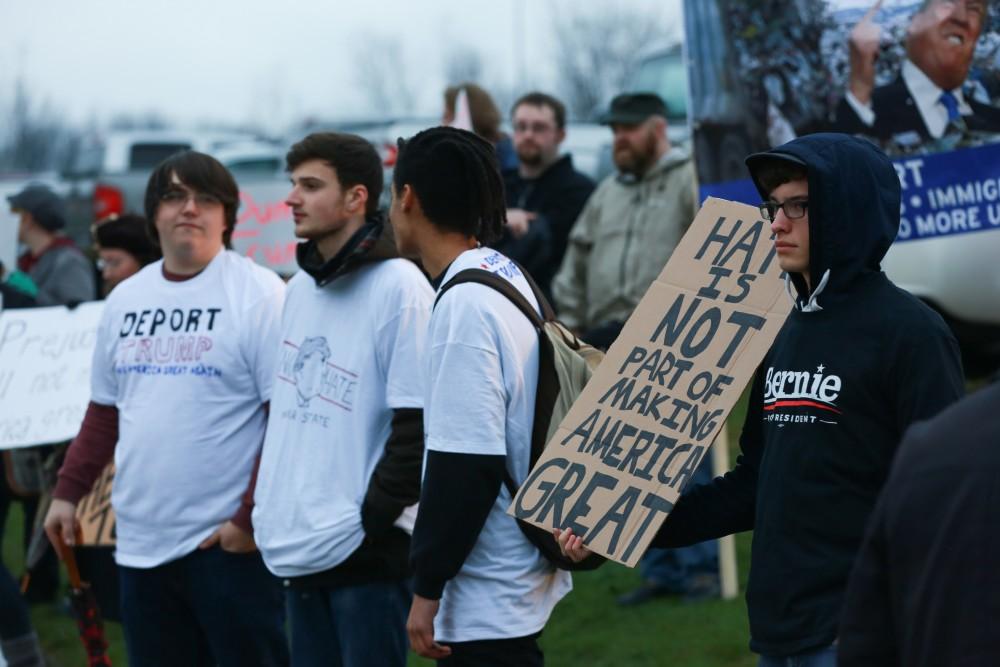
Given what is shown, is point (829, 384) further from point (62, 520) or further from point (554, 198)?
point (554, 198)

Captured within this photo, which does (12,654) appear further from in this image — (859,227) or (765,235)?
(859,227)

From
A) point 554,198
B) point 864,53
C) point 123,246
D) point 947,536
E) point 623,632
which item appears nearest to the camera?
point 947,536

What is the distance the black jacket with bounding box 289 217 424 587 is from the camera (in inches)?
156

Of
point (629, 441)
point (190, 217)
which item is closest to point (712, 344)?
point (629, 441)

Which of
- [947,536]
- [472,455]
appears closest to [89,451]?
[472,455]

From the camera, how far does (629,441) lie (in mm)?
3299

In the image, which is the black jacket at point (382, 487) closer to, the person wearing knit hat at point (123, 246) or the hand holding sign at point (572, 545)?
the hand holding sign at point (572, 545)

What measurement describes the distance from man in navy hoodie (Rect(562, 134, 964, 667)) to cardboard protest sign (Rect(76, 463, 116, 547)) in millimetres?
3016

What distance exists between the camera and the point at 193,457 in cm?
459

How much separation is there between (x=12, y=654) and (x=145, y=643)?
1.94 metres

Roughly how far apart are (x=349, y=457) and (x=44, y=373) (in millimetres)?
3013

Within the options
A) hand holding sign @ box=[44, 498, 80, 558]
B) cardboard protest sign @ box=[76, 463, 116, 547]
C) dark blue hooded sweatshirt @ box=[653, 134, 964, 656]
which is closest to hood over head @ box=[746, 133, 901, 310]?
dark blue hooded sweatshirt @ box=[653, 134, 964, 656]

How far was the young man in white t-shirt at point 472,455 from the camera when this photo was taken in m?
3.44

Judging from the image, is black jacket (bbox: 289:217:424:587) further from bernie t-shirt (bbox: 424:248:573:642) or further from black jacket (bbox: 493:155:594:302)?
black jacket (bbox: 493:155:594:302)
